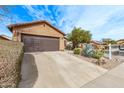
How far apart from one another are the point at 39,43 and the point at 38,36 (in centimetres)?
91

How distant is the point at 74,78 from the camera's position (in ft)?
18.9

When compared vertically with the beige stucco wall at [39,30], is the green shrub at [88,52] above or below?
below

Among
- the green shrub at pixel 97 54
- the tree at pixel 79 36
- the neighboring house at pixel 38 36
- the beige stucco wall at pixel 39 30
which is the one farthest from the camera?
the tree at pixel 79 36

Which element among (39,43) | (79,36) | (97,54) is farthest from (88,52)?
(79,36)

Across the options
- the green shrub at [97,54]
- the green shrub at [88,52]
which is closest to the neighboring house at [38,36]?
the green shrub at [88,52]

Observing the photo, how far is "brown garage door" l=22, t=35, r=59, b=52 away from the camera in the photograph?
13.8 meters

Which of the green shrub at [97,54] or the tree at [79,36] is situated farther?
the tree at [79,36]

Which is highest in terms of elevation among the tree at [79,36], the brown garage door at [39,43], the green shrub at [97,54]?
the tree at [79,36]

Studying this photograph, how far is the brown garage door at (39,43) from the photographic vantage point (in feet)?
45.4

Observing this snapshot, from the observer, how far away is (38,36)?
14945 millimetres

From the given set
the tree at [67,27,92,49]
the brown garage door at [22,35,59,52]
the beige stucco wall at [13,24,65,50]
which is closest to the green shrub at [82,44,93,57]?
the brown garage door at [22,35,59,52]

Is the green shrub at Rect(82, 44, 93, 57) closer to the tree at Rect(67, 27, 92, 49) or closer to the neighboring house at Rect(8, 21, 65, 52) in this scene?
the neighboring house at Rect(8, 21, 65, 52)

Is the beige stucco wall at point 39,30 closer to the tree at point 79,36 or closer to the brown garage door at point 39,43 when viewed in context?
the brown garage door at point 39,43
